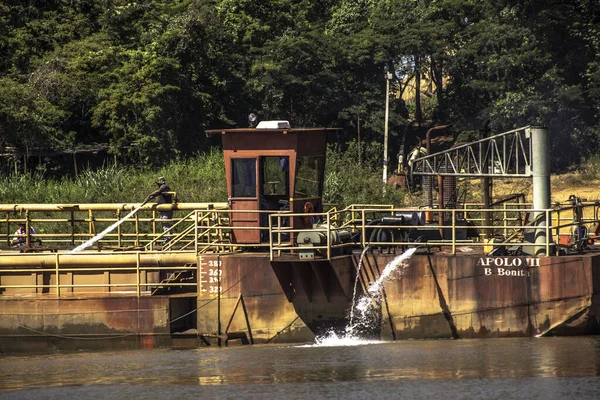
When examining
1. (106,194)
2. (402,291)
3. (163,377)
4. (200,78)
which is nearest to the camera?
(163,377)

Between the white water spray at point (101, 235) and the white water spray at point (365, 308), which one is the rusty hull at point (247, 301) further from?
the white water spray at point (101, 235)

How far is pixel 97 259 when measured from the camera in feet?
88.3

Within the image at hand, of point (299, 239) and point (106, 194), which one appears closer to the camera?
point (299, 239)

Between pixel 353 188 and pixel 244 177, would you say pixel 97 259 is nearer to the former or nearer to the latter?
pixel 244 177

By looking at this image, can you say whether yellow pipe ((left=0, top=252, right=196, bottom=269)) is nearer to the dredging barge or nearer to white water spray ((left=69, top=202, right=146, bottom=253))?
the dredging barge

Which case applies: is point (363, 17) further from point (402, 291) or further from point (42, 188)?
point (402, 291)

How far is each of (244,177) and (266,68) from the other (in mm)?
29920

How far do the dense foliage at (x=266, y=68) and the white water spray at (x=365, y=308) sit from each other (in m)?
27.8

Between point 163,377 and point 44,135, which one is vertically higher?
point 44,135

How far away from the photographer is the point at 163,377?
73.5 feet

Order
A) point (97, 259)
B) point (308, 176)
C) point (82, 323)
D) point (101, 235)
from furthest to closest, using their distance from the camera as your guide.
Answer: point (101, 235)
point (97, 259)
point (82, 323)
point (308, 176)

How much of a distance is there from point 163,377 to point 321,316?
446 centimetres

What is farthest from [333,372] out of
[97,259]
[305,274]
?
[97,259]

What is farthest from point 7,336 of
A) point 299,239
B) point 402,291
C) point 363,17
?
point 363,17
